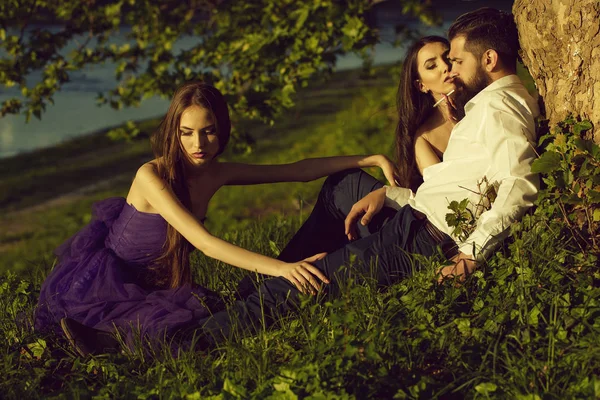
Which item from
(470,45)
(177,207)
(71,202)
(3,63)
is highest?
(3,63)

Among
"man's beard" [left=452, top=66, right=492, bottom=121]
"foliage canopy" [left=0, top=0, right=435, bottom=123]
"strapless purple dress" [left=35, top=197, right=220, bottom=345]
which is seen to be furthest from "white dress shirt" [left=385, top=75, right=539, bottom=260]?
"foliage canopy" [left=0, top=0, right=435, bottom=123]

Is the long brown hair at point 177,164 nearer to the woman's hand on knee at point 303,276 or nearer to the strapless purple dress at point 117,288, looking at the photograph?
the strapless purple dress at point 117,288

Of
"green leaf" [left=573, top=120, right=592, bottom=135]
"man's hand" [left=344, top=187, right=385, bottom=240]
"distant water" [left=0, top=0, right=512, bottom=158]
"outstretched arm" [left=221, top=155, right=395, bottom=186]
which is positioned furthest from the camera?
"distant water" [left=0, top=0, right=512, bottom=158]

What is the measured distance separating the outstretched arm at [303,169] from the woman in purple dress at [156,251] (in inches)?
4.7

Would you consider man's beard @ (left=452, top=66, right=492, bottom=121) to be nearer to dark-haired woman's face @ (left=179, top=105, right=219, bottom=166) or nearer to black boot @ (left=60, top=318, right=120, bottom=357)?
dark-haired woman's face @ (left=179, top=105, right=219, bottom=166)

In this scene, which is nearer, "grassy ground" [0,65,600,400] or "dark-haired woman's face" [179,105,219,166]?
"grassy ground" [0,65,600,400]

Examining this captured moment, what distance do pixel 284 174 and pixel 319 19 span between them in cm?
240

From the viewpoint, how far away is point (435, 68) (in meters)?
5.08

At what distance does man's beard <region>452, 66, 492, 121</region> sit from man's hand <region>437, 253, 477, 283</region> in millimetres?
899

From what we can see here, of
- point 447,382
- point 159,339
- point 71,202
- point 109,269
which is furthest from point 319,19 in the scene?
point 71,202

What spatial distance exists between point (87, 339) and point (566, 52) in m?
2.95

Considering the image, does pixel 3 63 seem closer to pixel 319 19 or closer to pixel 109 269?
pixel 319 19

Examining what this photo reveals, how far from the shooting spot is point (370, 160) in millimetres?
5184

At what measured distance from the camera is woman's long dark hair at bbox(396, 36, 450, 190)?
202 inches
